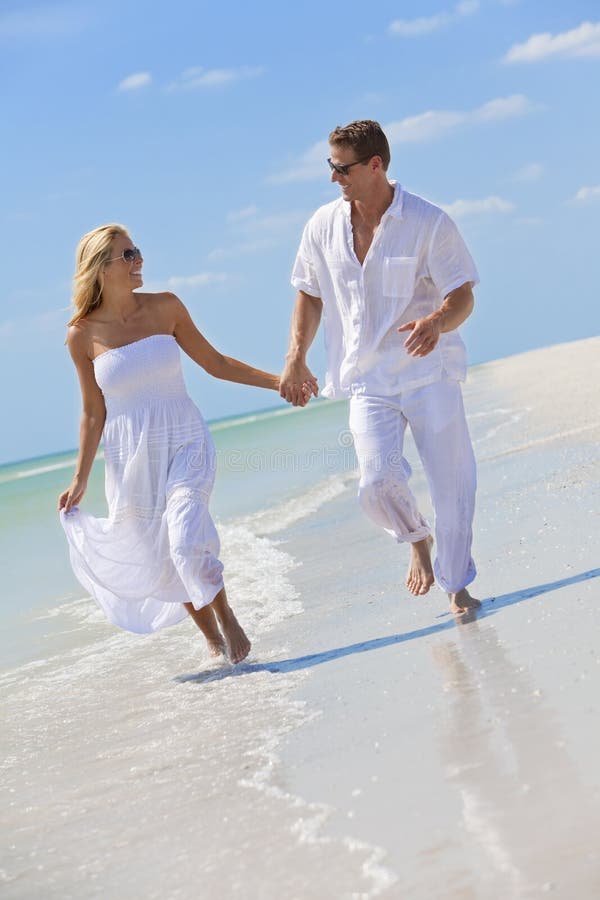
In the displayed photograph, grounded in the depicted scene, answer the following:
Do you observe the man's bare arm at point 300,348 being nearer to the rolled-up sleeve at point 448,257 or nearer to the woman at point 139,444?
the woman at point 139,444

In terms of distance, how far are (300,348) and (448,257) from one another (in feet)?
3.01

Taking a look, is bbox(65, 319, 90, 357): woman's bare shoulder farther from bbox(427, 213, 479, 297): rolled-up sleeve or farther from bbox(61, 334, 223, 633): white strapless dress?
bbox(427, 213, 479, 297): rolled-up sleeve

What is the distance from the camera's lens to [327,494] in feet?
44.4

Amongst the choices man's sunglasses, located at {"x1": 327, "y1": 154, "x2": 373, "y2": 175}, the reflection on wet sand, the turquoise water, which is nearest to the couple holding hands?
man's sunglasses, located at {"x1": 327, "y1": 154, "x2": 373, "y2": 175}

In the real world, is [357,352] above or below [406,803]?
above

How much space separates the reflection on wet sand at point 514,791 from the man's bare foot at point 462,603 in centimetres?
121

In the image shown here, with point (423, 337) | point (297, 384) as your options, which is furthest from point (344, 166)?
point (297, 384)

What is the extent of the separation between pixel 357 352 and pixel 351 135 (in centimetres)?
100

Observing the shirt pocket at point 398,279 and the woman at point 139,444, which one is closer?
the shirt pocket at point 398,279

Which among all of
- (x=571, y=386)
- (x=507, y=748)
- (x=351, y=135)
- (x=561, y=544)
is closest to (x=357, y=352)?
(x=351, y=135)

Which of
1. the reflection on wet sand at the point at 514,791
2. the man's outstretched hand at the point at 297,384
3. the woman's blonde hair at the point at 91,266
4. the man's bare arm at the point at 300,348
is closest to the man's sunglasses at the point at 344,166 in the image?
the man's bare arm at the point at 300,348

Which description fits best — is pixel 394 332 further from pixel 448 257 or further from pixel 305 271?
pixel 305 271

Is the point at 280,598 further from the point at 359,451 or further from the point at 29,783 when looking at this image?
the point at 29,783

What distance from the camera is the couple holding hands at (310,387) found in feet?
18.9
